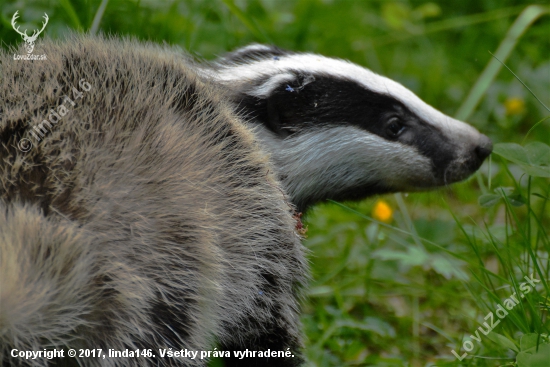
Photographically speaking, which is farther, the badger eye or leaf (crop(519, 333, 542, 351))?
the badger eye

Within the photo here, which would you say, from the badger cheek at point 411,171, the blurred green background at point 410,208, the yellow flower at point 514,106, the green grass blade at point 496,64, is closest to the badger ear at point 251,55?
the blurred green background at point 410,208

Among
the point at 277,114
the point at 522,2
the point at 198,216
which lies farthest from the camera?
the point at 522,2

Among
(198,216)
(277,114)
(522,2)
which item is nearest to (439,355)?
(277,114)

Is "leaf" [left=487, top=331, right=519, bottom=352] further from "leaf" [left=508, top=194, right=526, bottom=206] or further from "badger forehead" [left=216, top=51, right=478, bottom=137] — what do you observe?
"badger forehead" [left=216, top=51, right=478, bottom=137]

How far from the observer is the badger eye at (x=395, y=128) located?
10.3ft

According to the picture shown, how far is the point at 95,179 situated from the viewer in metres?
2.00

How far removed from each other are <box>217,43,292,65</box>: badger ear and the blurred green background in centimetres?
25

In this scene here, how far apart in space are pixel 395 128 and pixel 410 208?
1.67 m

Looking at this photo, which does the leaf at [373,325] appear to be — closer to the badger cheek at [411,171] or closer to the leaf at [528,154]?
the badger cheek at [411,171]

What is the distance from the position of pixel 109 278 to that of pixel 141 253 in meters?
0.14

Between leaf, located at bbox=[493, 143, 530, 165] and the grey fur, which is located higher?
leaf, located at bbox=[493, 143, 530, 165]

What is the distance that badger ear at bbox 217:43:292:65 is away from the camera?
324 centimetres

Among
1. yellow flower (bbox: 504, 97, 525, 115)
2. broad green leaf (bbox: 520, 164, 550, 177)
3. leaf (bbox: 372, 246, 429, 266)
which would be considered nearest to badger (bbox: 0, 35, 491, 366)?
leaf (bbox: 372, 246, 429, 266)

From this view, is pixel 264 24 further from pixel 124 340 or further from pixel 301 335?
pixel 124 340
